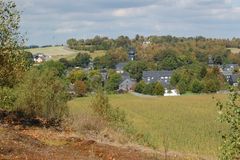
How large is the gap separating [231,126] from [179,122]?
Answer: 57.6 metres

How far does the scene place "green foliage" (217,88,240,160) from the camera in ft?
31.0

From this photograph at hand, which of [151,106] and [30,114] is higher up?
[30,114]

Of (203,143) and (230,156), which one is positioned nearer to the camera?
(230,156)

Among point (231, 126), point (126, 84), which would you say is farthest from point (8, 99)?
point (126, 84)

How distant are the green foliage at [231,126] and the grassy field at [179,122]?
22.6 meters

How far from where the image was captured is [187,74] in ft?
475

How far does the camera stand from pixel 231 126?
377 inches

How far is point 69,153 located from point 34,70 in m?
20.1

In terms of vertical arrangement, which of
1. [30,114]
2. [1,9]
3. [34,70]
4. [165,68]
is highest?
[1,9]

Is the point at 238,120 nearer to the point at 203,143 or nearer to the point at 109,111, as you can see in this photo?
the point at 109,111

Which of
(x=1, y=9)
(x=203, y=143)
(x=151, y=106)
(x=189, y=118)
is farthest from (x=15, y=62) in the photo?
(x=151, y=106)

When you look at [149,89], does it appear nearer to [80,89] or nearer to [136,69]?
[80,89]

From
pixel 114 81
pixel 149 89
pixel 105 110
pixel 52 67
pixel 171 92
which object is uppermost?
pixel 52 67

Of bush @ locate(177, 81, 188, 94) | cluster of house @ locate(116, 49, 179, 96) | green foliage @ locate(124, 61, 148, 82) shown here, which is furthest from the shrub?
green foliage @ locate(124, 61, 148, 82)
